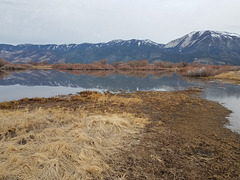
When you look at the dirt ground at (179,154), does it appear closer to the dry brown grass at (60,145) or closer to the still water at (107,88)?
the dry brown grass at (60,145)

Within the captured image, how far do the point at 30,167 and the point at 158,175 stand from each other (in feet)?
9.65

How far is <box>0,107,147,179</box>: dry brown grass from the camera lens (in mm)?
3619

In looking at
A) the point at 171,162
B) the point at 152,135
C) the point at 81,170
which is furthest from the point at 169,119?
the point at 81,170

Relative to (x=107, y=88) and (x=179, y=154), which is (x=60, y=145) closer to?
(x=179, y=154)

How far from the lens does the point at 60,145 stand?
447 centimetres

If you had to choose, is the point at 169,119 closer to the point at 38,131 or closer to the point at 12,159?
the point at 38,131

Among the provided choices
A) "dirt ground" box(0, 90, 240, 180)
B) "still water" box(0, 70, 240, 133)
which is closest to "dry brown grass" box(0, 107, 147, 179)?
"dirt ground" box(0, 90, 240, 180)

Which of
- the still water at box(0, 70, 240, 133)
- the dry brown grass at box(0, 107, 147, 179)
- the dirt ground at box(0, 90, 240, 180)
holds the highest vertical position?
the dry brown grass at box(0, 107, 147, 179)

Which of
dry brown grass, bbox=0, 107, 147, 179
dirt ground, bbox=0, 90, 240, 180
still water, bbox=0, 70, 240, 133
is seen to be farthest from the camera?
still water, bbox=0, 70, 240, 133

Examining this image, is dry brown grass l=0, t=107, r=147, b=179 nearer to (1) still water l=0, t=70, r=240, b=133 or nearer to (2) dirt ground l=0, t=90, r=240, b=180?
(2) dirt ground l=0, t=90, r=240, b=180

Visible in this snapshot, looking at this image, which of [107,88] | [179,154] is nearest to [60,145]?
[179,154]

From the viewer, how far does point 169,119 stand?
8.20 m

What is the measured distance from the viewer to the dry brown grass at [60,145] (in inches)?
142

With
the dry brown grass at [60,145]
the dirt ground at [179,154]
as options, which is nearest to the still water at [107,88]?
the dirt ground at [179,154]
